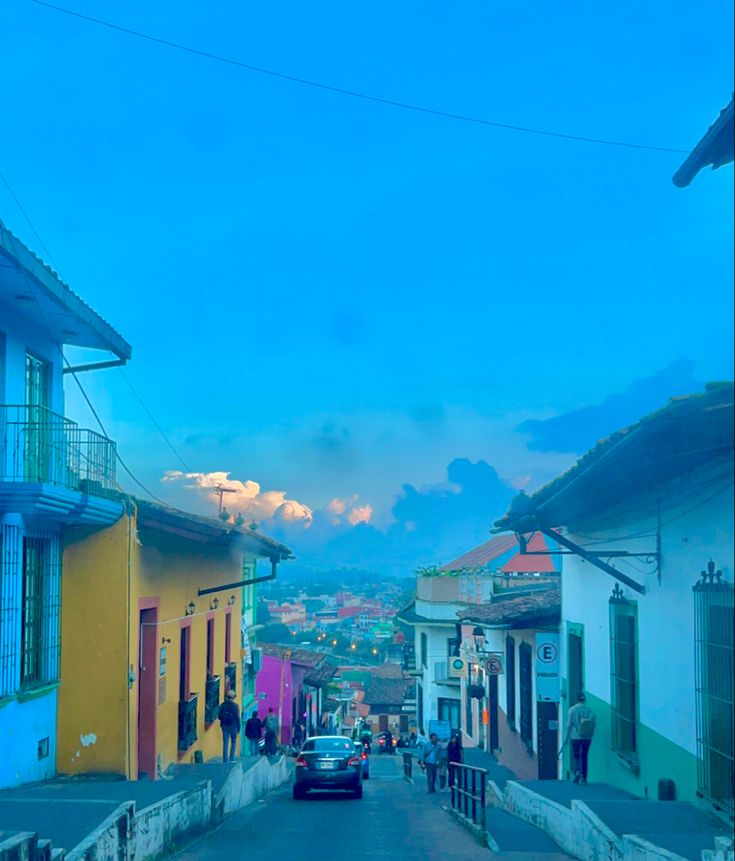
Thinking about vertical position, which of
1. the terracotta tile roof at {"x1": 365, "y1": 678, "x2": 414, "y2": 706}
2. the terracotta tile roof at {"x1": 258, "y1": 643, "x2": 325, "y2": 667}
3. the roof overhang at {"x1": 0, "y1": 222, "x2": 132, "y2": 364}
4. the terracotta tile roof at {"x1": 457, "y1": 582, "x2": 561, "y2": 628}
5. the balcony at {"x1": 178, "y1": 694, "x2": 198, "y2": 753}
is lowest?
the terracotta tile roof at {"x1": 365, "y1": 678, "x2": 414, "y2": 706}

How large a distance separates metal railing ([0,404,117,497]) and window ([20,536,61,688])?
111cm

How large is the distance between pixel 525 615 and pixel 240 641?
8844 mm

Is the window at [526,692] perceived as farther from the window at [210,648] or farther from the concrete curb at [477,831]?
the window at [210,648]

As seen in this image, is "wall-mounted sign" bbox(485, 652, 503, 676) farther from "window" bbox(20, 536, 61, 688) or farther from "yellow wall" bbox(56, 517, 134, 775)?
"window" bbox(20, 536, 61, 688)

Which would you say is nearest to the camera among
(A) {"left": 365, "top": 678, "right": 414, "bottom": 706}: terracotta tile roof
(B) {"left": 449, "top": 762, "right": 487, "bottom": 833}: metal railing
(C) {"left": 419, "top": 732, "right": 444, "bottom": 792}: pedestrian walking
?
(B) {"left": 449, "top": 762, "right": 487, "bottom": 833}: metal railing

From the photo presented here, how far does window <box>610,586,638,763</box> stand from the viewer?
1257 cm

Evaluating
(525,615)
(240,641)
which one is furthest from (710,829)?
(240,641)

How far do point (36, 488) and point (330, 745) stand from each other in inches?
409

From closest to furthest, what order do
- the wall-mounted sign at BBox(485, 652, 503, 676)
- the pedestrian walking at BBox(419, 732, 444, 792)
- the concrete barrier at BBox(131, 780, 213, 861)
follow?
1. the concrete barrier at BBox(131, 780, 213, 861)
2. the pedestrian walking at BBox(419, 732, 444, 792)
3. the wall-mounted sign at BBox(485, 652, 503, 676)

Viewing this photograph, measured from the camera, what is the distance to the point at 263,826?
13.7 meters

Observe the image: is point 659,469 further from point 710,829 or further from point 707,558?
point 710,829

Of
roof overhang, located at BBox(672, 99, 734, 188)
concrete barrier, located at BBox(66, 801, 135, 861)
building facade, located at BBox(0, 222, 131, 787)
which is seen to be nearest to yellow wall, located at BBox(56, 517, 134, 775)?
building facade, located at BBox(0, 222, 131, 787)

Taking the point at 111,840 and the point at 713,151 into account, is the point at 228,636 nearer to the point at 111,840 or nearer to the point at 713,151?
the point at 111,840

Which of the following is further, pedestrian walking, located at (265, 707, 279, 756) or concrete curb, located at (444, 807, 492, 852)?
pedestrian walking, located at (265, 707, 279, 756)
